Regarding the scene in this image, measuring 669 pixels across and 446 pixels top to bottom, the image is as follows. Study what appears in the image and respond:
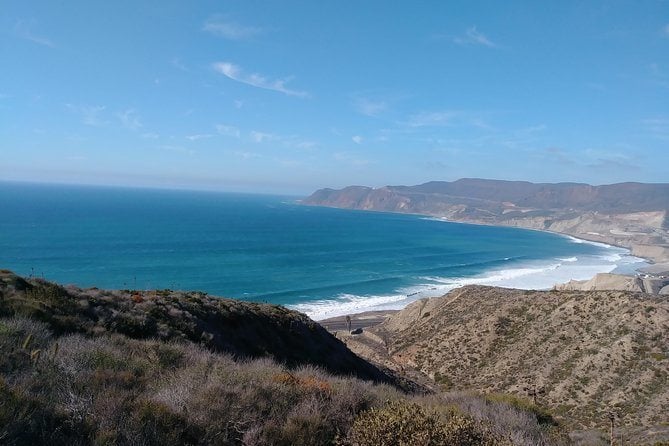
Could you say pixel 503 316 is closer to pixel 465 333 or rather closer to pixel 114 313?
pixel 465 333

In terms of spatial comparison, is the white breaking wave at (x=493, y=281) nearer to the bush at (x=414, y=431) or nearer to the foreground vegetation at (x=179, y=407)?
the foreground vegetation at (x=179, y=407)

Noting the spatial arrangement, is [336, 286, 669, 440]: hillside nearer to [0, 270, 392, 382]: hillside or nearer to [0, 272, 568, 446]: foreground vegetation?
[0, 270, 392, 382]: hillside

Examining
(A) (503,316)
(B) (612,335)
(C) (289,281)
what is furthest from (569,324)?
(C) (289,281)

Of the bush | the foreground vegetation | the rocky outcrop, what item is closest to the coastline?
the rocky outcrop

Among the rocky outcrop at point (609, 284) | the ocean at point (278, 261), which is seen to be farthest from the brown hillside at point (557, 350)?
the rocky outcrop at point (609, 284)

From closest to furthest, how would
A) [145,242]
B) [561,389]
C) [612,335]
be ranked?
[561,389] → [612,335] → [145,242]

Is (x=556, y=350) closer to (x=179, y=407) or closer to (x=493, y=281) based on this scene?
(x=179, y=407)

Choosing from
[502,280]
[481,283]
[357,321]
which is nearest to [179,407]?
[357,321]
